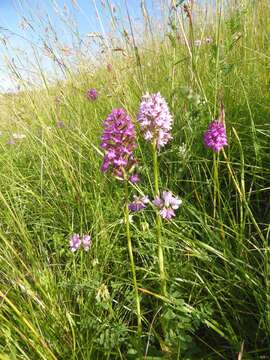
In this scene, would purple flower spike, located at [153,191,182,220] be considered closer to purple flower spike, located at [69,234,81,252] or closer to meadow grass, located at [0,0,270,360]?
meadow grass, located at [0,0,270,360]

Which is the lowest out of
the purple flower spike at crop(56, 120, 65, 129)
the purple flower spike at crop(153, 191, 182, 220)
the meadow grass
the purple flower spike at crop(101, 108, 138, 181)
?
the meadow grass

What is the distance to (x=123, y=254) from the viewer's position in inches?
61.0

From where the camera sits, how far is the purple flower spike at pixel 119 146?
3.42 feet

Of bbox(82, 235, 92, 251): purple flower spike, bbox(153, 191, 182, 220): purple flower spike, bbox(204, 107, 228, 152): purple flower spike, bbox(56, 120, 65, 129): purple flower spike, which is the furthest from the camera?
bbox(56, 120, 65, 129): purple flower spike

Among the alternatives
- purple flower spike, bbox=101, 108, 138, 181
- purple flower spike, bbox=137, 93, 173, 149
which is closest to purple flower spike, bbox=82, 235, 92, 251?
purple flower spike, bbox=101, 108, 138, 181

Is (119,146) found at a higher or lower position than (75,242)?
higher

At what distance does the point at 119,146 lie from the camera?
1.04m

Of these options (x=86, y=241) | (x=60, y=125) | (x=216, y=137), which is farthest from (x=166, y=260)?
(x=60, y=125)

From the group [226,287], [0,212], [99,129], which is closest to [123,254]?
[226,287]

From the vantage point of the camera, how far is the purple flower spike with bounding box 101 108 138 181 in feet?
3.42

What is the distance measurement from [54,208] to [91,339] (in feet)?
2.73

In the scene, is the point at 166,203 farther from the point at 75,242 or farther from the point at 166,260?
the point at 75,242

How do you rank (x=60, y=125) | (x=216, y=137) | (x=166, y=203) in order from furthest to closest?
1. (x=60, y=125)
2. (x=216, y=137)
3. (x=166, y=203)

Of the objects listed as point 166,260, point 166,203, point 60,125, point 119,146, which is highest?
point 119,146
